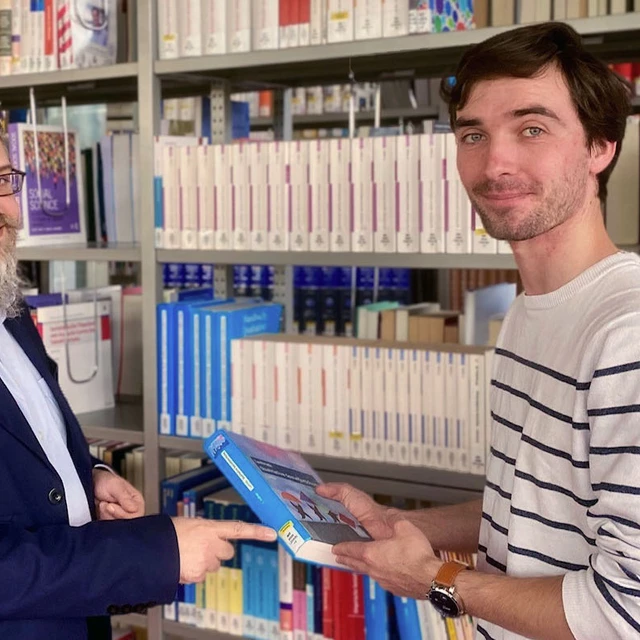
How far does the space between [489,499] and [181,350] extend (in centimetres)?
117

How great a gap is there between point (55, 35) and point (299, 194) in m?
0.92

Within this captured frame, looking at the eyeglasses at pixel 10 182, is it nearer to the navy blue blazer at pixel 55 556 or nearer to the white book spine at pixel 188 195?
the navy blue blazer at pixel 55 556

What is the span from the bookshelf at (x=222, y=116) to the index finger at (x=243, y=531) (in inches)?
27.1

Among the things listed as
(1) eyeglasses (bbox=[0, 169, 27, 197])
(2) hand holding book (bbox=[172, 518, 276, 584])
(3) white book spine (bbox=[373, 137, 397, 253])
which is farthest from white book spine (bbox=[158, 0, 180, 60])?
(2) hand holding book (bbox=[172, 518, 276, 584])

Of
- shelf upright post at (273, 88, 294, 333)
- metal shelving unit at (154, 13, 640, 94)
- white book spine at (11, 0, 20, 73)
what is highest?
white book spine at (11, 0, 20, 73)

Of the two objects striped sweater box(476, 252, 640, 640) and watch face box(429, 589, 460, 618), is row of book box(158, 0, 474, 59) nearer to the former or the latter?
striped sweater box(476, 252, 640, 640)

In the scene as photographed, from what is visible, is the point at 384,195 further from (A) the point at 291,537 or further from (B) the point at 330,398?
Answer: (A) the point at 291,537

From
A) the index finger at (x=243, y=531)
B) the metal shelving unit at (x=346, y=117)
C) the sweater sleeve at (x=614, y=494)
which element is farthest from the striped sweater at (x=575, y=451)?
the metal shelving unit at (x=346, y=117)

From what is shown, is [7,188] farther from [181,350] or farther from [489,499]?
[489,499]

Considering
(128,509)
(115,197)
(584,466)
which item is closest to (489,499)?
(584,466)

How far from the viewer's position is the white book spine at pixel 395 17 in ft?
6.88

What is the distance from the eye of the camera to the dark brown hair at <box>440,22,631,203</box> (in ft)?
4.54

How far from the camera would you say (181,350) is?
2.46 m

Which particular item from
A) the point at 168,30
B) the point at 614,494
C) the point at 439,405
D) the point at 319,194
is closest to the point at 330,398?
the point at 439,405
